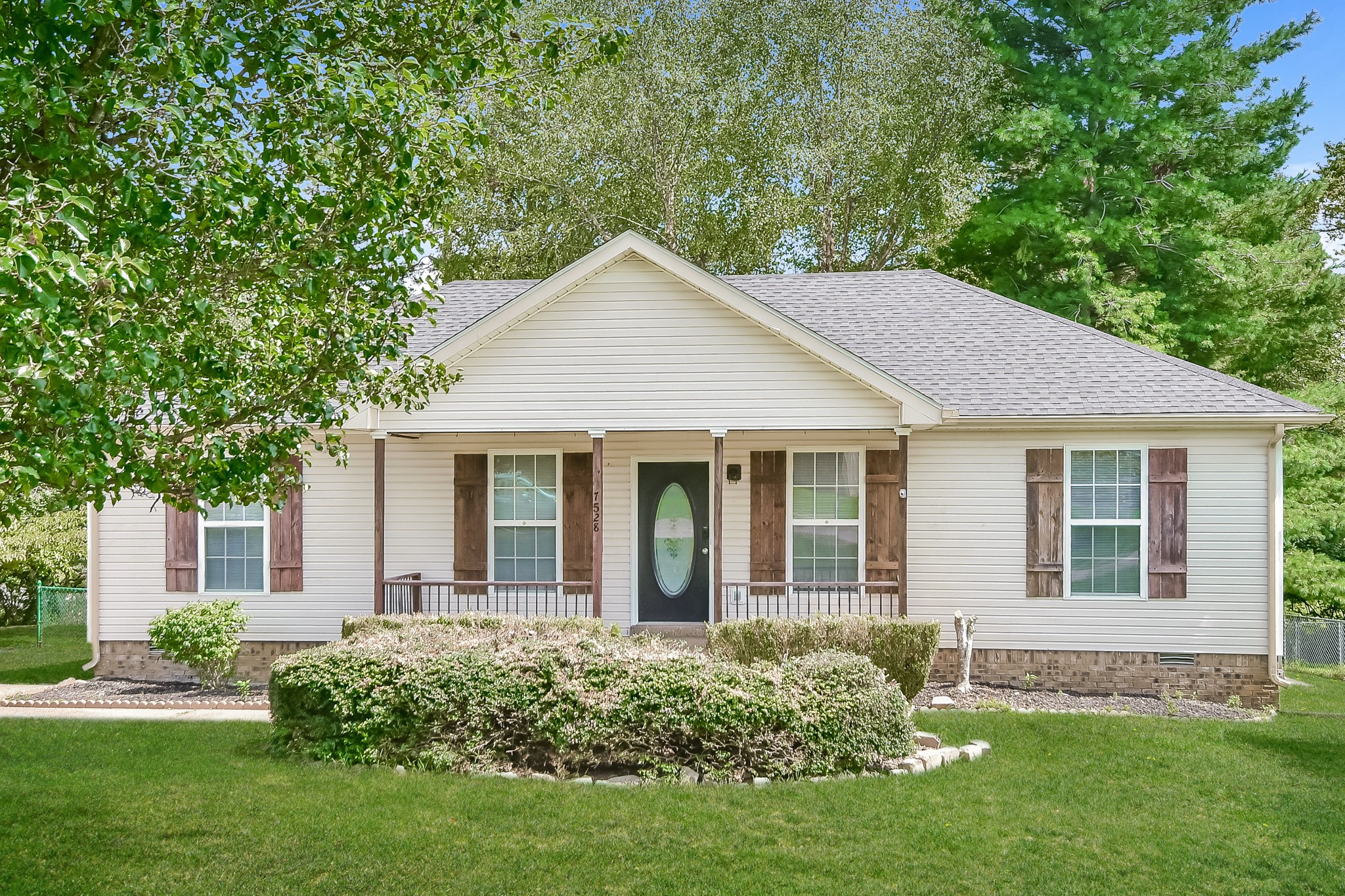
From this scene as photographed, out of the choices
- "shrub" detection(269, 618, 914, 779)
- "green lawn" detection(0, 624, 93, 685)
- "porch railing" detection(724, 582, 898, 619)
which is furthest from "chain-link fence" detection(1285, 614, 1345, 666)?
"green lawn" detection(0, 624, 93, 685)

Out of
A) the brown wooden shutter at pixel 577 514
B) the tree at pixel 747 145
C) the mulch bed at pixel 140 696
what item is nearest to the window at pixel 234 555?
the mulch bed at pixel 140 696

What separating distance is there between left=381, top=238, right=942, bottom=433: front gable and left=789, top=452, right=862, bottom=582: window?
1322 millimetres

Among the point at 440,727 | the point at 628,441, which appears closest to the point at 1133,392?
the point at 628,441

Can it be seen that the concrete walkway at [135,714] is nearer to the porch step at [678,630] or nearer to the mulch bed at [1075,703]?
the porch step at [678,630]

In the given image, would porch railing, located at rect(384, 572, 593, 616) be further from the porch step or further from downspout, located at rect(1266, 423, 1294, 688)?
downspout, located at rect(1266, 423, 1294, 688)

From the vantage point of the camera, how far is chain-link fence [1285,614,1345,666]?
57.7ft

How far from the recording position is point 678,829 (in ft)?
21.0

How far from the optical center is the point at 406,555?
42.7 ft

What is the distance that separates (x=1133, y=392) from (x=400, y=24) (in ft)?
30.4

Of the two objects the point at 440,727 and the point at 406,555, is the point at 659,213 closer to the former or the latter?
the point at 406,555

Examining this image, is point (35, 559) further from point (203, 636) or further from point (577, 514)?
point (577, 514)

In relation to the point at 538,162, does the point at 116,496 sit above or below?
below

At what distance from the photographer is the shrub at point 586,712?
760 cm

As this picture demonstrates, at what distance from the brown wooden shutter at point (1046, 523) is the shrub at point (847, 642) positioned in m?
2.34
